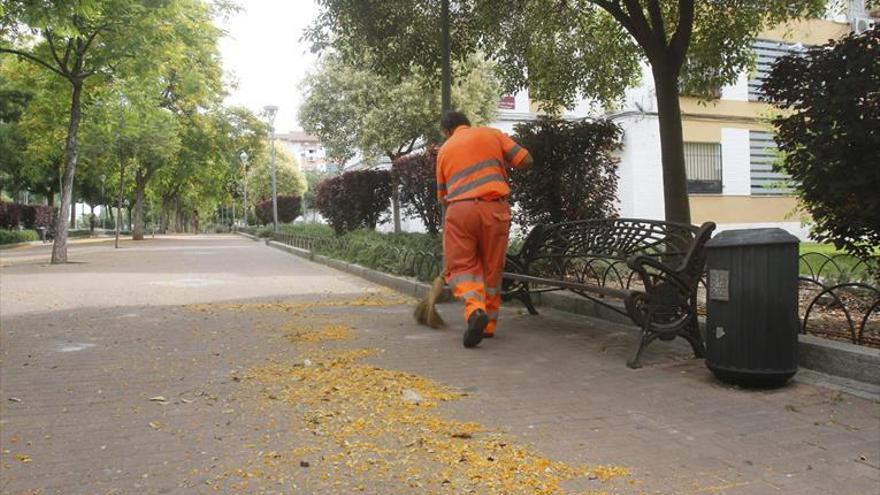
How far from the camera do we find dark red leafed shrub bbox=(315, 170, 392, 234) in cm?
1828

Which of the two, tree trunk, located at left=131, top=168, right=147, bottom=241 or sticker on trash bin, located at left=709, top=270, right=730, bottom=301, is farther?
tree trunk, located at left=131, top=168, right=147, bottom=241

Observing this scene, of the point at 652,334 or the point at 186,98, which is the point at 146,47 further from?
the point at 186,98

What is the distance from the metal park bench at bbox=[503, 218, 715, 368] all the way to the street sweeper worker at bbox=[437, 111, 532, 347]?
23.6 inches

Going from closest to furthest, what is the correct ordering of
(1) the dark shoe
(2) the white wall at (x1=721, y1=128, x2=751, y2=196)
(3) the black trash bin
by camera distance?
(3) the black trash bin → (1) the dark shoe → (2) the white wall at (x1=721, y1=128, x2=751, y2=196)

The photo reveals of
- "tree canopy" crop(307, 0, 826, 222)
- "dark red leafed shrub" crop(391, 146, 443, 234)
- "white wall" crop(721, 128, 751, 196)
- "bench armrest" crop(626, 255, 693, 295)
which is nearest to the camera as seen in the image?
"bench armrest" crop(626, 255, 693, 295)

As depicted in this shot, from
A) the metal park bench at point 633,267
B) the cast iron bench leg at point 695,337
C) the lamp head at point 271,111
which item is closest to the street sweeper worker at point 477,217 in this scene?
the metal park bench at point 633,267

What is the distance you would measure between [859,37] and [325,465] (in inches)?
171

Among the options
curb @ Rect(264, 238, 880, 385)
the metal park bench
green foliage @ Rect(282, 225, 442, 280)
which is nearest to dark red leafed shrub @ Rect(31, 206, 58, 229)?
green foliage @ Rect(282, 225, 442, 280)

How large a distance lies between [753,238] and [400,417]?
2.42 m

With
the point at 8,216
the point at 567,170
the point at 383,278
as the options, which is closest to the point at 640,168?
the point at 383,278

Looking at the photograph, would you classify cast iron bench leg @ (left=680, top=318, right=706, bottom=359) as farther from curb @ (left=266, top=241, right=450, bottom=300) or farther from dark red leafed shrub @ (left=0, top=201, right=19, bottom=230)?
dark red leafed shrub @ (left=0, top=201, right=19, bottom=230)

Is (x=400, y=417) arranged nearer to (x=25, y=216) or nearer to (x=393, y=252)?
(x=393, y=252)

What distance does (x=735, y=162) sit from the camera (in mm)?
22422

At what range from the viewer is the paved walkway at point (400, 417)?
10.1 feet
